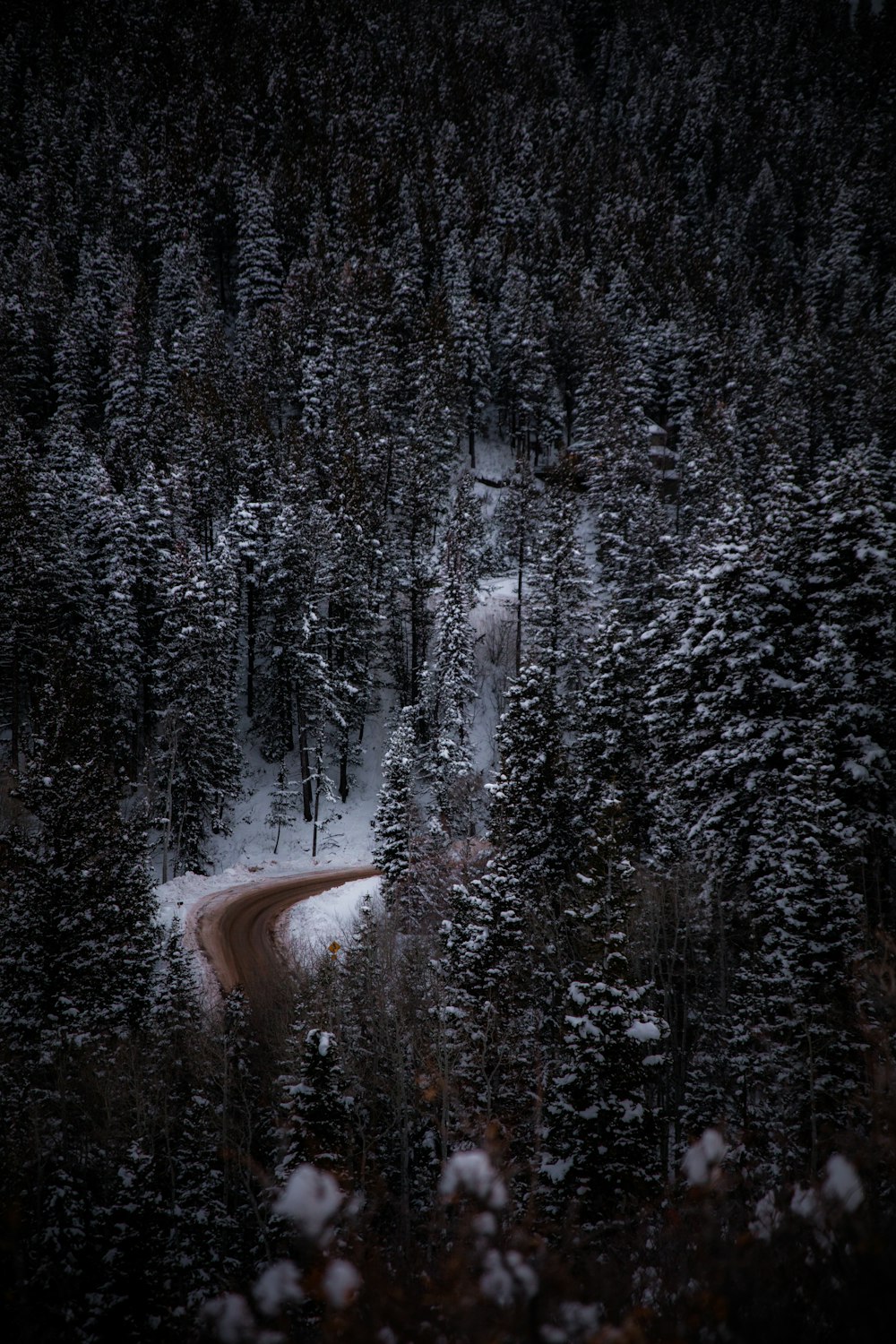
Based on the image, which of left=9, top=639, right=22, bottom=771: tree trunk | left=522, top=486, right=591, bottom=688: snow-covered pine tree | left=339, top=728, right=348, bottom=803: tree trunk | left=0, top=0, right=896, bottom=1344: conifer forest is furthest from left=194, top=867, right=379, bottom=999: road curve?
left=522, top=486, right=591, bottom=688: snow-covered pine tree

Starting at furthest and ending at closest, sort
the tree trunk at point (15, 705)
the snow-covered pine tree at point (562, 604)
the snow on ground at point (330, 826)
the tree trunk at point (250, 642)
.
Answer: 1. the tree trunk at point (250, 642)
2. the snow-covered pine tree at point (562, 604)
3. the tree trunk at point (15, 705)
4. the snow on ground at point (330, 826)

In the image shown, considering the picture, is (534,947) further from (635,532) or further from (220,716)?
(635,532)

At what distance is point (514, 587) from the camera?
40.8 meters

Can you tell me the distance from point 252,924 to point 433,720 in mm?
14749

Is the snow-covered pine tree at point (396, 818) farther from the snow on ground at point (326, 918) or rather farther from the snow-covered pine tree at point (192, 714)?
the snow-covered pine tree at point (192, 714)

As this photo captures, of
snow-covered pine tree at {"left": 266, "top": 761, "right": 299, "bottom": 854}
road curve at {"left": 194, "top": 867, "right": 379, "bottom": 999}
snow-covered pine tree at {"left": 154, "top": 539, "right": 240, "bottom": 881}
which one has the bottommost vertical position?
road curve at {"left": 194, "top": 867, "right": 379, "bottom": 999}

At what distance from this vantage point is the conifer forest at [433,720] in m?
9.39

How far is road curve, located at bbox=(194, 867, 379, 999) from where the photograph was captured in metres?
20.1

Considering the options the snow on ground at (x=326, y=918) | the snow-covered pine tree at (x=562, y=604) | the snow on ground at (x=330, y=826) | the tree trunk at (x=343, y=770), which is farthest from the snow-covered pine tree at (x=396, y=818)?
the snow-covered pine tree at (x=562, y=604)

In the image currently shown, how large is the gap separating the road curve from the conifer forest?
0.81 ft

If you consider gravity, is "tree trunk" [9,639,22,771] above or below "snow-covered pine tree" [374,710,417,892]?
above

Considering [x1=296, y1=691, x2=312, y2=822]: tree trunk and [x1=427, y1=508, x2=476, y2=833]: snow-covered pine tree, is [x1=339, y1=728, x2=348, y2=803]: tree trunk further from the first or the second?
[x1=427, y1=508, x2=476, y2=833]: snow-covered pine tree

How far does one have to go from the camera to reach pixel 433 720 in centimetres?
3450

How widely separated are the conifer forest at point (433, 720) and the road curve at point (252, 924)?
0.25m
